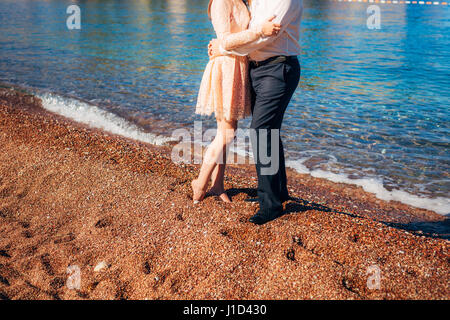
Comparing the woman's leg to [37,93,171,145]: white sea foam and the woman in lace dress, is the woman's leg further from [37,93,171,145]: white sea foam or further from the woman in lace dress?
[37,93,171,145]: white sea foam

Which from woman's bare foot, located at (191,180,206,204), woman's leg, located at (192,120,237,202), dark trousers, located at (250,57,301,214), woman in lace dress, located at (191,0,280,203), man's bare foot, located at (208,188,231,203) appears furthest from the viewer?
man's bare foot, located at (208,188,231,203)

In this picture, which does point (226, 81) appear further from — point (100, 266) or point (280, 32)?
point (100, 266)

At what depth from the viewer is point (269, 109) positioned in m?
3.32

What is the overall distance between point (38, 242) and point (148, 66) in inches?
451

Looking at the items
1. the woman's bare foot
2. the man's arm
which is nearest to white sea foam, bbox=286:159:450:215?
the woman's bare foot

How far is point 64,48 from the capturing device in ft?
55.3

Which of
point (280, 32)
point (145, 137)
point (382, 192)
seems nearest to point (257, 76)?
point (280, 32)

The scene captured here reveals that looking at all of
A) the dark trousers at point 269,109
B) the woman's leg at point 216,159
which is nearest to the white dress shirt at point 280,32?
the dark trousers at point 269,109

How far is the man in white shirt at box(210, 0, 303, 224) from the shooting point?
9.89ft

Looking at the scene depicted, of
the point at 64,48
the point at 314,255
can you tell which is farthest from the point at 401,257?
the point at 64,48

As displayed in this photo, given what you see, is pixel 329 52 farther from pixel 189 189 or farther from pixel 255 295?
pixel 255 295

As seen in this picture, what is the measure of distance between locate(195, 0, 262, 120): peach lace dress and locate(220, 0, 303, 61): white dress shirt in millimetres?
79

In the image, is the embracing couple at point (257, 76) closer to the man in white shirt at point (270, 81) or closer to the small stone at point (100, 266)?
the man in white shirt at point (270, 81)
